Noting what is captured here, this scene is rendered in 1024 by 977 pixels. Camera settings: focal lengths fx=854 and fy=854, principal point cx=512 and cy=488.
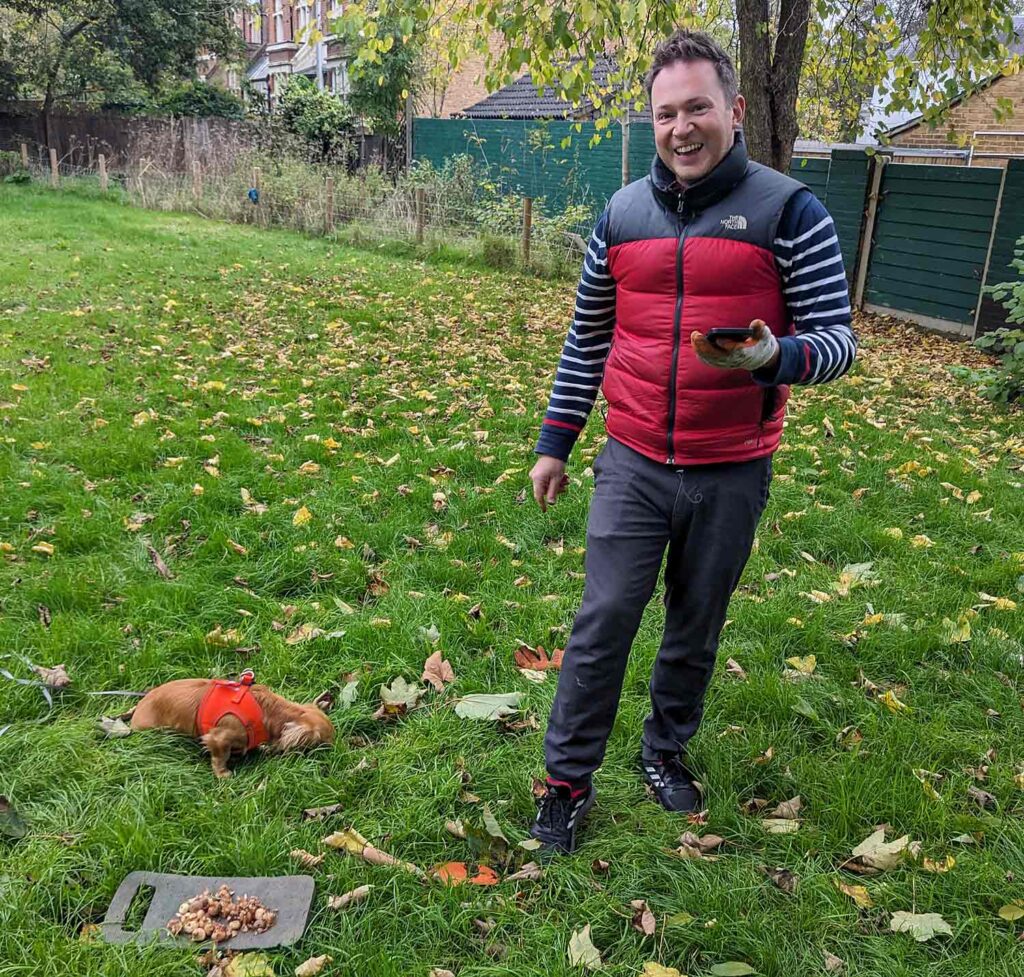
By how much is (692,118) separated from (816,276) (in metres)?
0.50

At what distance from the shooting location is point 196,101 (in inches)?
1214

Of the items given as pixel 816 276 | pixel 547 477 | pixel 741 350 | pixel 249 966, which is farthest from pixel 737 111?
pixel 249 966

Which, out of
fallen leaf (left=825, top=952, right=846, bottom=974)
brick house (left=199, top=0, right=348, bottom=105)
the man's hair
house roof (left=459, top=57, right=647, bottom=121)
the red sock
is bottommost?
A: fallen leaf (left=825, top=952, right=846, bottom=974)

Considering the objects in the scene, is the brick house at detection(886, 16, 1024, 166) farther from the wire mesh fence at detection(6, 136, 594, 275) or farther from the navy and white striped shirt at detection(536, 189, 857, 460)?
the navy and white striped shirt at detection(536, 189, 857, 460)

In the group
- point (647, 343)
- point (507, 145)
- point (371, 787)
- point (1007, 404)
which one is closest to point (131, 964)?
point (371, 787)

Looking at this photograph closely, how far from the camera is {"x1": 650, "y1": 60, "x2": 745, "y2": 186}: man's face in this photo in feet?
7.01

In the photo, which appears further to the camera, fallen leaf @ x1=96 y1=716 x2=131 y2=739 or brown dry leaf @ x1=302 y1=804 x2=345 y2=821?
fallen leaf @ x1=96 y1=716 x2=131 y2=739

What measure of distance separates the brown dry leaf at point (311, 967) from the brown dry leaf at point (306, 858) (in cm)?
32

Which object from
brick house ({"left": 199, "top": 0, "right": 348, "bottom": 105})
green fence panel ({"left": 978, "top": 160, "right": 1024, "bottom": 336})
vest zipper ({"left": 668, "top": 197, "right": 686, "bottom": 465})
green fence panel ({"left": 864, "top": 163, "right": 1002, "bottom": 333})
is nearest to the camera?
vest zipper ({"left": 668, "top": 197, "right": 686, "bottom": 465})

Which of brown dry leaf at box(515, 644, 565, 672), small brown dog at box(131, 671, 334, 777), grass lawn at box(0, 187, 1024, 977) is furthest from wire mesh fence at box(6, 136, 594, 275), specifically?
small brown dog at box(131, 671, 334, 777)

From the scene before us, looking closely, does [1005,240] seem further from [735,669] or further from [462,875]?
[462,875]

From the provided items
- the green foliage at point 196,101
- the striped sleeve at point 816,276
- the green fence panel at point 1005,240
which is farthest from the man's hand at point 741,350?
the green foliage at point 196,101

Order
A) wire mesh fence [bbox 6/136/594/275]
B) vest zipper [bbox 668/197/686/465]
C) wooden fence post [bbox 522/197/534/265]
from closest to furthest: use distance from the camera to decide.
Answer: vest zipper [bbox 668/197/686/465], wooden fence post [bbox 522/197/534/265], wire mesh fence [bbox 6/136/594/275]

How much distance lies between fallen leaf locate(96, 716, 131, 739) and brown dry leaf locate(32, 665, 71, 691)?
27 centimetres
